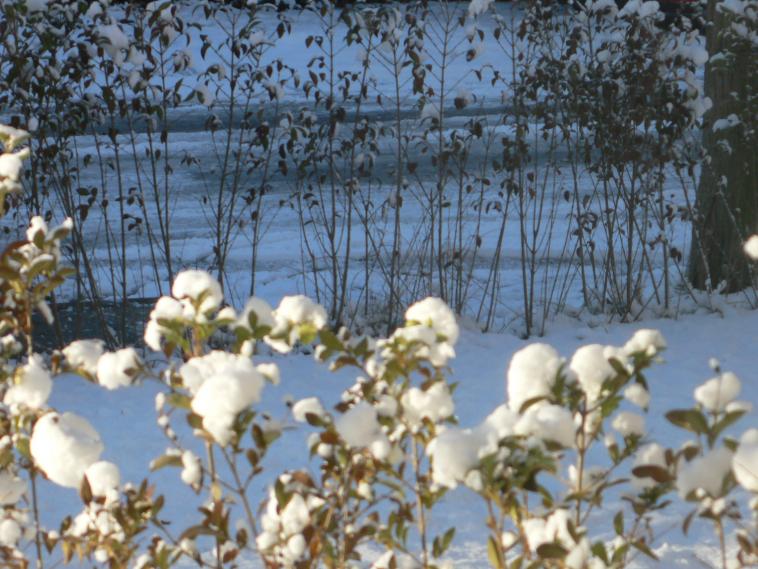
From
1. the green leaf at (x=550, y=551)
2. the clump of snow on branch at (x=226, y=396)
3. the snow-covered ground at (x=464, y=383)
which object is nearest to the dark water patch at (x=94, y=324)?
the snow-covered ground at (x=464, y=383)

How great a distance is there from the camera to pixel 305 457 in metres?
3.76

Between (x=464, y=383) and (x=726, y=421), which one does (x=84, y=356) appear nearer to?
(x=726, y=421)

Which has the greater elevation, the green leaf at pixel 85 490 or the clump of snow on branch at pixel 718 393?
the clump of snow on branch at pixel 718 393

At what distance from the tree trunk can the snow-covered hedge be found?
12.5 ft

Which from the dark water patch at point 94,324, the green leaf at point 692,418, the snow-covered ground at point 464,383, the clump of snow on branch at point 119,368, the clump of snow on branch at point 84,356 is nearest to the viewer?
the green leaf at point 692,418

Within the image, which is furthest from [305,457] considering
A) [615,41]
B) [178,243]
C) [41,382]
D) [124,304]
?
[178,243]

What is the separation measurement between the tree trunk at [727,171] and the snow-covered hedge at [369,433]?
3804 millimetres

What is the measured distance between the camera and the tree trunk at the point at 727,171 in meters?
5.27

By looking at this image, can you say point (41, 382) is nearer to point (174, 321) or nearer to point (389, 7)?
point (174, 321)

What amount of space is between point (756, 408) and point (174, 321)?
3.13m

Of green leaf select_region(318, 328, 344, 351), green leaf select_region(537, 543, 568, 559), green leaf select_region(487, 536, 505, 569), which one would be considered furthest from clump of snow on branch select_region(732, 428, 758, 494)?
green leaf select_region(318, 328, 344, 351)

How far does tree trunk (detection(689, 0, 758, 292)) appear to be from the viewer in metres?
5.27

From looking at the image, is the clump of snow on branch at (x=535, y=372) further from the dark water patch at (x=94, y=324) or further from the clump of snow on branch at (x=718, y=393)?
the dark water patch at (x=94, y=324)

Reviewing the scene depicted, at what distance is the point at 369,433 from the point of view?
1.55 m
